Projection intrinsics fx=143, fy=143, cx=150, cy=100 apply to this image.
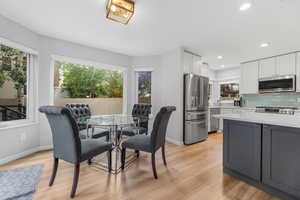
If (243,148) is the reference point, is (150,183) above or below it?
below

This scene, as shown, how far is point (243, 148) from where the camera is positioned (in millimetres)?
1936

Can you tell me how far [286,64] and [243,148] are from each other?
345cm

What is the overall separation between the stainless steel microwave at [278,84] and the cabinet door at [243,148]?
2943 mm

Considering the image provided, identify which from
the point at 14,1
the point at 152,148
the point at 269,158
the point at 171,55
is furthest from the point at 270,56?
the point at 14,1

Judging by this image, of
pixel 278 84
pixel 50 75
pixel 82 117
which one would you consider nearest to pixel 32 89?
pixel 50 75

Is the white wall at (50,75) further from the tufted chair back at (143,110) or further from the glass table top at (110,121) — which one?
the glass table top at (110,121)

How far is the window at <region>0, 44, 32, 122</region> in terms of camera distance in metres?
2.56

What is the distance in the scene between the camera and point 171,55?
3816mm

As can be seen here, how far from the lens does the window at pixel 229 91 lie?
5414mm

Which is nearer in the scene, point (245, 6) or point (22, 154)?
point (245, 6)

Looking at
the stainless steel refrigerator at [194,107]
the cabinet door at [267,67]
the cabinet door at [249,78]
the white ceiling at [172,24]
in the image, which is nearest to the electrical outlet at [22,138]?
the white ceiling at [172,24]

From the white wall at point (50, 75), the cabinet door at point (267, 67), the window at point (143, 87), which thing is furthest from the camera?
the window at point (143, 87)

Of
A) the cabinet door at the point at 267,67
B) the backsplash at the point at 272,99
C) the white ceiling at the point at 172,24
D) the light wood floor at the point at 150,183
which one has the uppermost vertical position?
the white ceiling at the point at 172,24

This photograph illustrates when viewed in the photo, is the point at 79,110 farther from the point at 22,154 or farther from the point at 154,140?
the point at 154,140
